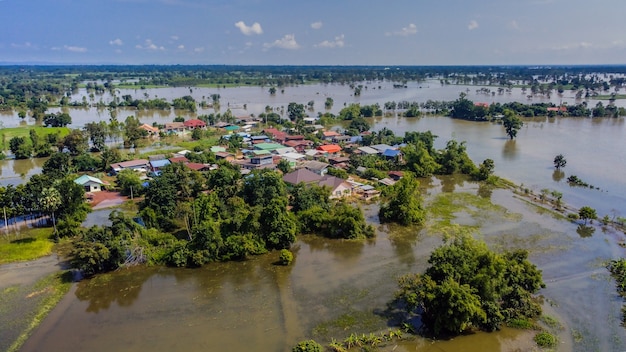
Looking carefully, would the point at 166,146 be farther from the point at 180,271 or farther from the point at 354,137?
the point at 180,271

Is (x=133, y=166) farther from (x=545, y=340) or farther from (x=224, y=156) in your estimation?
(x=545, y=340)

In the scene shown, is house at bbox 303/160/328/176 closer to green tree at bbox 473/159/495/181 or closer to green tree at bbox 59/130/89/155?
green tree at bbox 473/159/495/181

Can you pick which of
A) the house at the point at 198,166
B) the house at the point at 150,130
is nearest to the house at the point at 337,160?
the house at the point at 198,166

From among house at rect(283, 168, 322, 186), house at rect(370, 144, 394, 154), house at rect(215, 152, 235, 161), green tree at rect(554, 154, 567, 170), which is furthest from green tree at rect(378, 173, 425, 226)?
house at rect(215, 152, 235, 161)

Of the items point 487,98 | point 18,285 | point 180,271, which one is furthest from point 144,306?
point 487,98

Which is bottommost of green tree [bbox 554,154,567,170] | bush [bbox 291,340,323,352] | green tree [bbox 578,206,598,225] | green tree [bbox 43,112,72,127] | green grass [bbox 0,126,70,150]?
bush [bbox 291,340,323,352]

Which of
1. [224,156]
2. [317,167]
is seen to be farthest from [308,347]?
[224,156]
